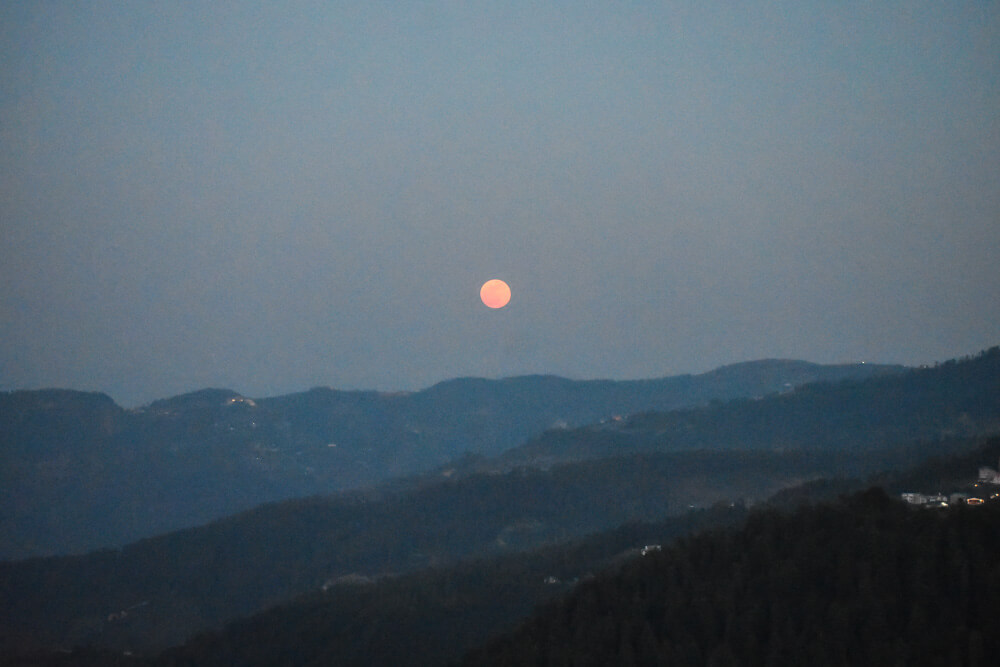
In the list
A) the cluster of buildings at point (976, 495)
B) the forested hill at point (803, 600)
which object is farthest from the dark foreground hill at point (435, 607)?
A: the forested hill at point (803, 600)

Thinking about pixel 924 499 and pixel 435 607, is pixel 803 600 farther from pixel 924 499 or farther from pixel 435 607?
pixel 435 607

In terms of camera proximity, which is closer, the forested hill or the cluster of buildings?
the forested hill

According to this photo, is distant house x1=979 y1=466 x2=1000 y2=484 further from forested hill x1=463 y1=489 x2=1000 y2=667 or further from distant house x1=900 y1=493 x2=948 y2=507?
forested hill x1=463 y1=489 x2=1000 y2=667

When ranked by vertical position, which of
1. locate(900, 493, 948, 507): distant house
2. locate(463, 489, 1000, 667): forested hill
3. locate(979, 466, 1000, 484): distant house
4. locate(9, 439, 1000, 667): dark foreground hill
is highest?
locate(979, 466, 1000, 484): distant house

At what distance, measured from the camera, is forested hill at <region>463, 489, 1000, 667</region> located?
70.0m

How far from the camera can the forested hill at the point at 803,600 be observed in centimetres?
7000

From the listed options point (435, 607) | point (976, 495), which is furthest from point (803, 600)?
point (435, 607)

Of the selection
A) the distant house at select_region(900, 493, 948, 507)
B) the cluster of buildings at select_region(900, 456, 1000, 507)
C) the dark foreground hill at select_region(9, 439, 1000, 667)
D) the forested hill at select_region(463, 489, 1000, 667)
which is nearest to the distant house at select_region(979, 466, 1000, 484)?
the cluster of buildings at select_region(900, 456, 1000, 507)

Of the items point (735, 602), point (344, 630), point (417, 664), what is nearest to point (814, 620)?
point (735, 602)

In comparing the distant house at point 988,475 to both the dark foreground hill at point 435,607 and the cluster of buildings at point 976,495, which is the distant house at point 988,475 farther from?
the dark foreground hill at point 435,607

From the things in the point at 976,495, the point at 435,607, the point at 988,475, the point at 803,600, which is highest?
the point at 988,475

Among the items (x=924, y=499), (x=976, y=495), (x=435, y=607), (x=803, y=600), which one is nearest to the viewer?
(x=803, y=600)

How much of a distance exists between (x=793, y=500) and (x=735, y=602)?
3315 inches

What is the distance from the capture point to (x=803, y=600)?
7819 cm
